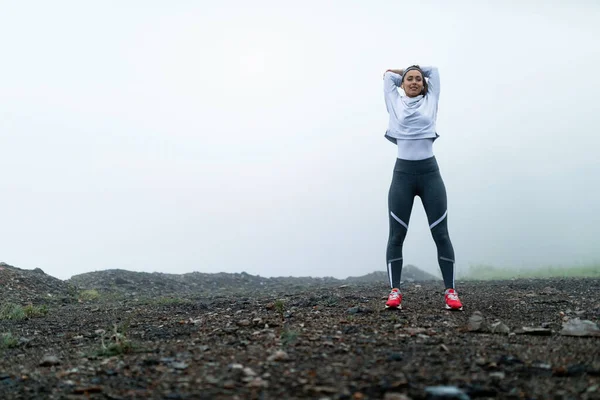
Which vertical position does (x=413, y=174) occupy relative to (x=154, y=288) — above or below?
above

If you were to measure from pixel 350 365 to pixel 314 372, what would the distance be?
12.0 inches

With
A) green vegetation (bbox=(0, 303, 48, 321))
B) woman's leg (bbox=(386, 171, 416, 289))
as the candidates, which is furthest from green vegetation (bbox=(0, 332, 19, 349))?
woman's leg (bbox=(386, 171, 416, 289))

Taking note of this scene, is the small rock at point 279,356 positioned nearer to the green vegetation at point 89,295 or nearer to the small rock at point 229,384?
the small rock at point 229,384

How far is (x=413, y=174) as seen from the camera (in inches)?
275

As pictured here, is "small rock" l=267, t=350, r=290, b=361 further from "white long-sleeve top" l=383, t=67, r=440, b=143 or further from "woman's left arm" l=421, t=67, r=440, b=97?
"woman's left arm" l=421, t=67, r=440, b=97

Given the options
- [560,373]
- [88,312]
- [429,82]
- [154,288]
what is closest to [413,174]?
[429,82]

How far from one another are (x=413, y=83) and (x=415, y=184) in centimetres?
138

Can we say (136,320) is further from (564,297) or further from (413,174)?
(564,297)

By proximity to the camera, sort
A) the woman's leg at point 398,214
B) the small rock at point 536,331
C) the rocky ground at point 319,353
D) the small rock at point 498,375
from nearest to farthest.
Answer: the rocky ground at point 319,353 < the small rock at point 498,375 < the small rock at point 536,331 < the woman's leg at point 398,214

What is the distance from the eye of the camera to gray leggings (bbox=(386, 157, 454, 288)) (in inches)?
273

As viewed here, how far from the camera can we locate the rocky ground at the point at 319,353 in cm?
359

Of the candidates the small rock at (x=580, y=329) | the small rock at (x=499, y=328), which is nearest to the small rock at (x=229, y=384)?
the small rock at (x=499, y=328)

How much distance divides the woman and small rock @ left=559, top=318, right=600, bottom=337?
1634 mm

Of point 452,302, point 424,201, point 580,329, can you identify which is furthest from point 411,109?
point 580,329
